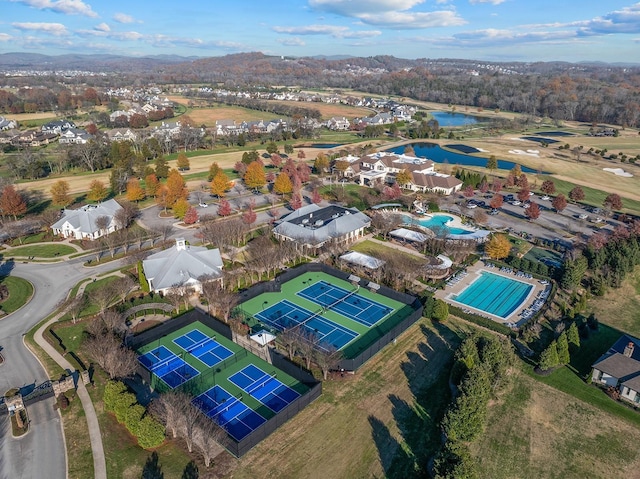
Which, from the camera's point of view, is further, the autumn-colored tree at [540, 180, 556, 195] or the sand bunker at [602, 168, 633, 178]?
the sand bunker at [602, 168, 633, 178]

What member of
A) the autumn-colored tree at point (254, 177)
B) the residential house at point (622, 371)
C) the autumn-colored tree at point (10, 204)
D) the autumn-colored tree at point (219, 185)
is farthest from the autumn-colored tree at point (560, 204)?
the autumn-colored tree at point (10, 204)

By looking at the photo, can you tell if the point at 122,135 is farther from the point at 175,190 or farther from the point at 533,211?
the point at 533,211

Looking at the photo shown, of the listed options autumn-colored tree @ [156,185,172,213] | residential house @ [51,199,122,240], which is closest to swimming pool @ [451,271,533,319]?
autumn-colored tree @ [156,185,172,213]

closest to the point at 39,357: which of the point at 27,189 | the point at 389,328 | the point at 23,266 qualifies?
the point at 23,266

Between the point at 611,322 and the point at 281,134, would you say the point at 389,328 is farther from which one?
the point at 281,134

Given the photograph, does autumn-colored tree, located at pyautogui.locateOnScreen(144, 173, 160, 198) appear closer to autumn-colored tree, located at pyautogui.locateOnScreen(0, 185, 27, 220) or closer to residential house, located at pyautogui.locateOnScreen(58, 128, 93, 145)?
autumn-colored tree, located at pyautogui.locateOnScreen(0, 185, 27, 220)
